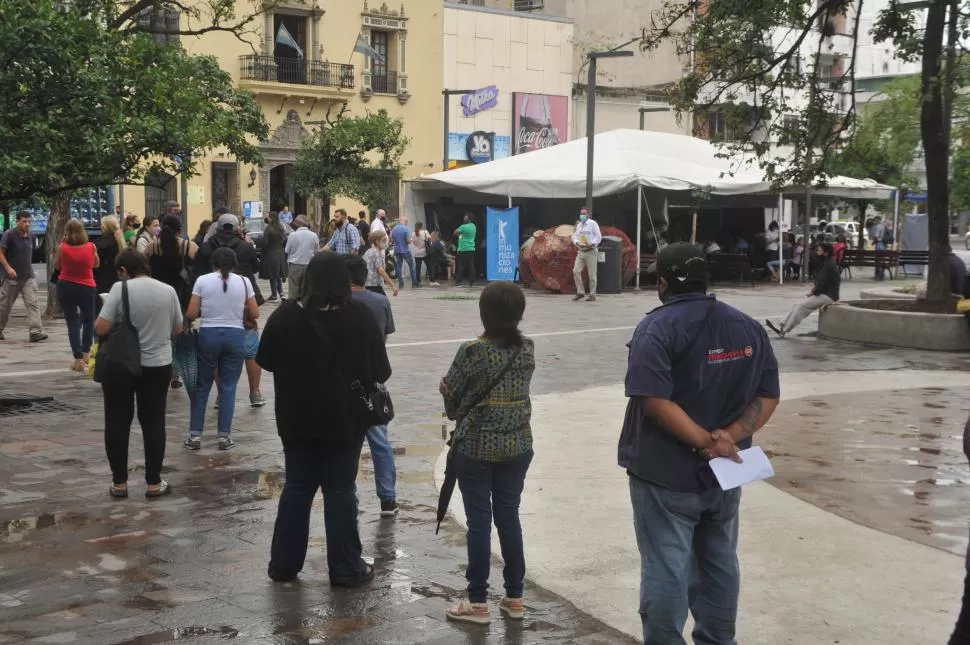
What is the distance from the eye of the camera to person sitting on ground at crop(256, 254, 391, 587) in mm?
5465

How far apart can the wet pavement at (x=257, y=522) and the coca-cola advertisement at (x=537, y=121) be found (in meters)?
32.0

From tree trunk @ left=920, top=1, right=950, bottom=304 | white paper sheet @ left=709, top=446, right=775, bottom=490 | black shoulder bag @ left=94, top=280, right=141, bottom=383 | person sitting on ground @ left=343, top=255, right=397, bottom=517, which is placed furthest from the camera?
tree trunk @ left=920, top=1, right=950, bottom=304

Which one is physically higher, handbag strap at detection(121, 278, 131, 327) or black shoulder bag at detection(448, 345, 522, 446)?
handbag strap at detection(121, 278, 131, 327)

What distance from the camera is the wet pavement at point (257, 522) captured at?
5035mm

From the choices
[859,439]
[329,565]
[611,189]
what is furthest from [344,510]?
[611,189]

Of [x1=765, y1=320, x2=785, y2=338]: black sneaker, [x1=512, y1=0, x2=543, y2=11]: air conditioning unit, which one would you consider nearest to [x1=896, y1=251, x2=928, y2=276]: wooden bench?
[x1=765, y1=320, x2=785, y2=338]: black sneaker

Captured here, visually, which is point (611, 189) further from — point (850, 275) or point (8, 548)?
point (8, 548)

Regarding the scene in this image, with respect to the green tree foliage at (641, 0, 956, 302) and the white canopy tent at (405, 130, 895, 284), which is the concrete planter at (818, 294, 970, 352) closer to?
the green tree foliage at (641, 0, 956, 302)

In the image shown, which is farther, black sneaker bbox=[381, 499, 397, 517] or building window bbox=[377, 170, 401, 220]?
building window bbox=[377, 170, 401, 220]

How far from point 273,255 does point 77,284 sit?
9.64 meters

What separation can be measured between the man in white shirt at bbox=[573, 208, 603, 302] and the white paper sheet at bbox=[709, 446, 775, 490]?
60.3 feet

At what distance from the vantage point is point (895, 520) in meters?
6.82

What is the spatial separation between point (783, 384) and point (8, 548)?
8.35 meters

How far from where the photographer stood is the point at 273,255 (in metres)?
22.1
